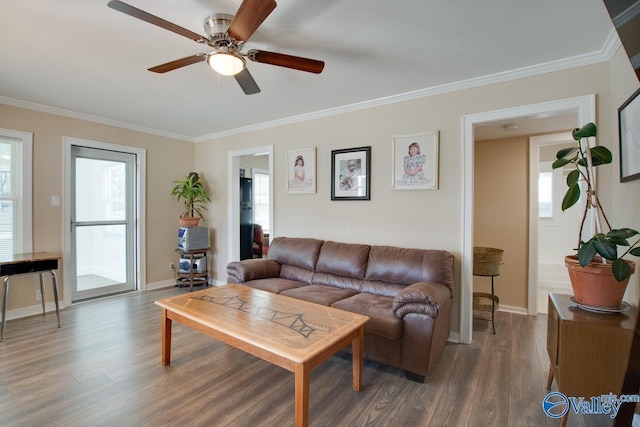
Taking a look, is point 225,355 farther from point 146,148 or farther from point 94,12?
point 146,148

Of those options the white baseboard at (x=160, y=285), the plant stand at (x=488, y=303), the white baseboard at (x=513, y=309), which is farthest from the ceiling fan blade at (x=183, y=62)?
the white baseboard at (x=513, y=309)

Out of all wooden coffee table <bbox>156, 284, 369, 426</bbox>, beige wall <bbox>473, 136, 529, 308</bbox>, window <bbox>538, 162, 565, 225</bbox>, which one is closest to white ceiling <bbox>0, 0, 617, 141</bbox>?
beige wall <bbox>473, 136, 529, 308</bbox>

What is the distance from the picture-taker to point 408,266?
2.81 m

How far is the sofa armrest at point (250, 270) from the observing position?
11.0 feet

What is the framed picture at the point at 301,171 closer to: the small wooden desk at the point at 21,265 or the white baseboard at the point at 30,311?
the small wooden desk at the point at 21,265

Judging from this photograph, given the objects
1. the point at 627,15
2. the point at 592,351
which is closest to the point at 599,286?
the point at 592,351

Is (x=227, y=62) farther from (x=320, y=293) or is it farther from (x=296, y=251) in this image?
(x=296, y=251)

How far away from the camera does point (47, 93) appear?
10.5 ft

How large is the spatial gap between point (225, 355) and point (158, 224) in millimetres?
2978

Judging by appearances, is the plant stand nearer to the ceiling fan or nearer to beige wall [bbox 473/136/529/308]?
beige wall [bbox 473/136/529/308]

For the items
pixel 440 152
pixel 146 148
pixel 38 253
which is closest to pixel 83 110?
pixel 146 148

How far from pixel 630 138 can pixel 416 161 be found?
1543mm

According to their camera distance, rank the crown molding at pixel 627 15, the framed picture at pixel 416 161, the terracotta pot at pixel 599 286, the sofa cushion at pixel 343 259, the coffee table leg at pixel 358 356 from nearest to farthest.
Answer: the crown molding at pixel 627 15
the terracotta pot at pixel 599 286
the coffee table leg at pixel 358 356
the framed picture at pixel 416 161
the sofa cushion at pixel 343 259

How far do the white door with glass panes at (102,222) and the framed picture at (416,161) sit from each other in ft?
12.6
